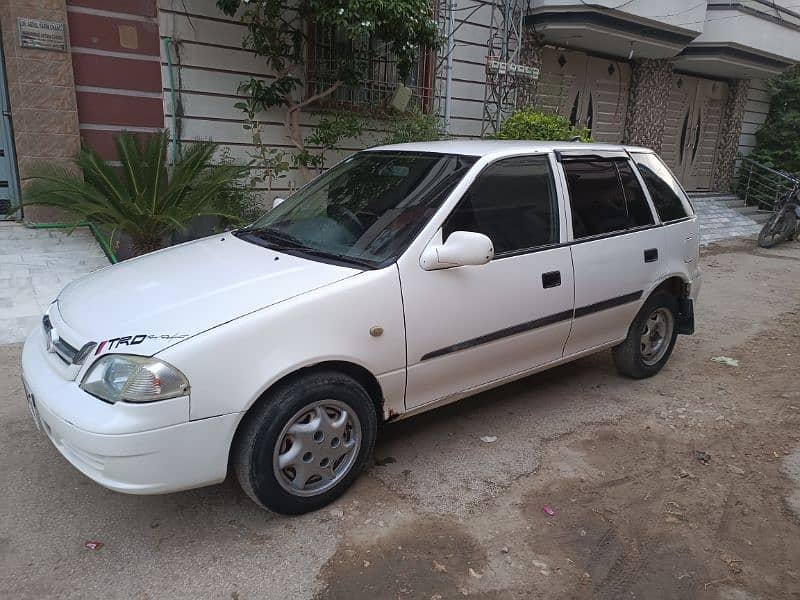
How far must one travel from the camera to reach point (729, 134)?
50.3 feet

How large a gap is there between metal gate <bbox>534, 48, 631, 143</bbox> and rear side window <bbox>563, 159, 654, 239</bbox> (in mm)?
7197

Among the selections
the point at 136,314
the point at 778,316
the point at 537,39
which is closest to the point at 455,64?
the point at 537,39

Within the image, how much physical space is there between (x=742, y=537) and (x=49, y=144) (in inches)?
279

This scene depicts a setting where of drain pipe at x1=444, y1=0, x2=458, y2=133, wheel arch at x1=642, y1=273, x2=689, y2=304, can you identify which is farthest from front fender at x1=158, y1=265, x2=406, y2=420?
drain pipe at x1=444, y1=0, x2=458, y2=133

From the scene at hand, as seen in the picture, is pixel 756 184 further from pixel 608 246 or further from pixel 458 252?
pixel 458 252

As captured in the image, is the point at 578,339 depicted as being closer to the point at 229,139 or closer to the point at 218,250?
the point at 218,250

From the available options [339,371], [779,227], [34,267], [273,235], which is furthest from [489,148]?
[779,227]

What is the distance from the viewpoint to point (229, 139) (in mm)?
8008

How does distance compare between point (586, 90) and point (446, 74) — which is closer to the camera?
point (446, 74)

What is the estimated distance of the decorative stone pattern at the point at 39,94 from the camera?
21.0 feet

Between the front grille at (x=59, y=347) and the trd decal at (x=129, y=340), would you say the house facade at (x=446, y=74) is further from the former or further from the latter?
the trd decal at (x=129, y=340)

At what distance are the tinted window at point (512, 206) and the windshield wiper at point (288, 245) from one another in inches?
20.2

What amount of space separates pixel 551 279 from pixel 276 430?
1.90 m

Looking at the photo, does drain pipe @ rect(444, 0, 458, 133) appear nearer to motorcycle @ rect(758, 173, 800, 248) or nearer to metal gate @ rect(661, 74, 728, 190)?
motorcycle @ rect(758, 173, 800, 248)
